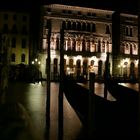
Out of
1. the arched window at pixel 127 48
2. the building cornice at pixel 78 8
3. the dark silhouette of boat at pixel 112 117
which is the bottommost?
the dark silhouette of boat at pixel 112 117

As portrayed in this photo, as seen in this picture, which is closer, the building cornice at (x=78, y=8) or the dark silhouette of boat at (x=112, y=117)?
the dark silhouette of boat at (x=112, y=117)

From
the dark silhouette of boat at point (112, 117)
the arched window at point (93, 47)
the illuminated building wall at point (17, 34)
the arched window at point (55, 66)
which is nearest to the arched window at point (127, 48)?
the arched window at point (93, 47)

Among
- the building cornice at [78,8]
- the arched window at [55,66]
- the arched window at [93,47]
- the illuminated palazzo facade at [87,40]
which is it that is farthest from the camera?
the arched window at [93,47]

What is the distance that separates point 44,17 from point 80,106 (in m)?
35.2

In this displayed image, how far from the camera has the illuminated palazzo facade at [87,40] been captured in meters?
42.6

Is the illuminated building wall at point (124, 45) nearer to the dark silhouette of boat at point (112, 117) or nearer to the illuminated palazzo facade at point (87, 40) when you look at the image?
the illuminated palazzo facade at point (87, 40)

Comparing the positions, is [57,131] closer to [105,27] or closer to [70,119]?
[70,119]

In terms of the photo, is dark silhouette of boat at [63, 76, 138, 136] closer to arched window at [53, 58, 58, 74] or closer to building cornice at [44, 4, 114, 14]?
arched window at [53, 58, 58, 74]

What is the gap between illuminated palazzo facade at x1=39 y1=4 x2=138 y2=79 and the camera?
42.6m

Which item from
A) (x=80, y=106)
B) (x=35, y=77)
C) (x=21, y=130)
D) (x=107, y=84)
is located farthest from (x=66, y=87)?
(x=35, y=77)

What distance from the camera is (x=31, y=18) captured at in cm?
4756

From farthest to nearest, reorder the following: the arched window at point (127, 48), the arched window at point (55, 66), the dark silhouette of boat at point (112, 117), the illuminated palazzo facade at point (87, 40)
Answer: the arched window at point (127, 48) < the illuminated palazzo facade at point (87, 40) < the arched window at point (55, 66) < the dark silhouette of boat at point (112, 117)

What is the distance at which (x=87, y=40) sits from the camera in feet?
147

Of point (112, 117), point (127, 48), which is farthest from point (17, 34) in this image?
point (112, 117)
